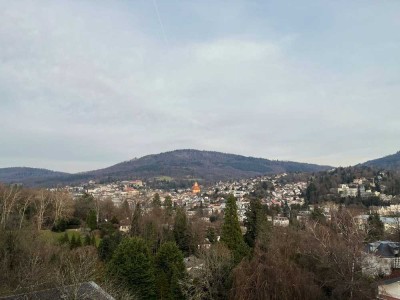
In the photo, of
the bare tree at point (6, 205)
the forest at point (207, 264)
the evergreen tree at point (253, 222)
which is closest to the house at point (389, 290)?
the forest at point (207, 264)

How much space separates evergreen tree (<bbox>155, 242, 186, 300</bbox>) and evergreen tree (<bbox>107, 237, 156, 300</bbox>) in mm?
927

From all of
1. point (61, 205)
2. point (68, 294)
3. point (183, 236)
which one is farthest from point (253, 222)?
point (68, 294)

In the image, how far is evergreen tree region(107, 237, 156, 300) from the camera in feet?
73.3

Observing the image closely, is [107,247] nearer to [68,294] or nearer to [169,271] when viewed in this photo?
[169,271]

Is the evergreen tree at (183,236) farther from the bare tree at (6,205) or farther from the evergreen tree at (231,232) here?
the bare tree at (6,205)

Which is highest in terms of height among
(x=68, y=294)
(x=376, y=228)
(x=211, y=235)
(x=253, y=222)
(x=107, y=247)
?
(x=253, y=222)

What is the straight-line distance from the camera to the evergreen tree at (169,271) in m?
22.6

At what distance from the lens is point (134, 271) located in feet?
74.0

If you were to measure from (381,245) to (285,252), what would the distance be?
1665cm

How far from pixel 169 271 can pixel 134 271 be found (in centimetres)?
275

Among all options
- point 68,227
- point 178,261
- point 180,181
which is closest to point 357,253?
point 178,261

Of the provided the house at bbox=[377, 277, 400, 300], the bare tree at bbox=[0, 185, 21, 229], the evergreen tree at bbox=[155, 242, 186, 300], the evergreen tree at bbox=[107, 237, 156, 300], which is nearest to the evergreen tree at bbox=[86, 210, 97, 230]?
the bare tree at bbox=[0, 185, 21, 229]

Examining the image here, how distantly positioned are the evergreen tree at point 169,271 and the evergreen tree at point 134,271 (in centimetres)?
93

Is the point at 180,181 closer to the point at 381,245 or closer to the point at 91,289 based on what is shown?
the point at 381,245
